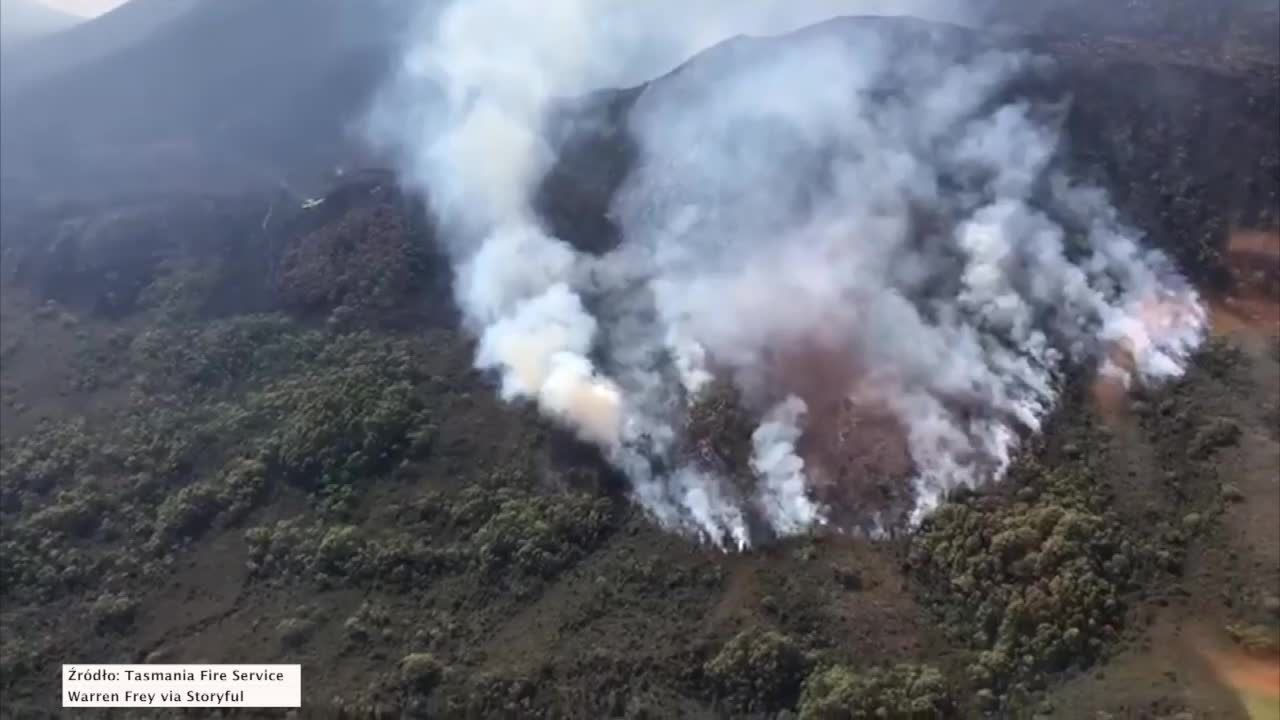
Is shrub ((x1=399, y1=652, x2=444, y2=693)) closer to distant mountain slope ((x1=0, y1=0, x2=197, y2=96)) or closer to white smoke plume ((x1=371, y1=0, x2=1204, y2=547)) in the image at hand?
white smoke plume ((x1=371, y1=0, x2=1204, y2=547))

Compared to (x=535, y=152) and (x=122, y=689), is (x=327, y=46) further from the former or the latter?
(x=122, y=689)

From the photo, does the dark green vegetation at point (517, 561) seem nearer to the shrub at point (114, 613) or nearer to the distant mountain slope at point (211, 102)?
the shrub at point (114, 613)

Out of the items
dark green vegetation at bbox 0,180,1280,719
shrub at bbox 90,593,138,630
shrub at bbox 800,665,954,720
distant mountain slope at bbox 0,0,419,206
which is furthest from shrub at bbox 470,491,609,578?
distant mountain slope at bbox 0,0,419,206

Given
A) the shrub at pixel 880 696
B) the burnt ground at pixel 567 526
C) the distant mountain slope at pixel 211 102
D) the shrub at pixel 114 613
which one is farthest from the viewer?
the distant mountain slope at pixel 211 102

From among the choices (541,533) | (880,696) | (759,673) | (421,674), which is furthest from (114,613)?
(880,696)

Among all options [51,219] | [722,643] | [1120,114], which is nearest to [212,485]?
[722,643]

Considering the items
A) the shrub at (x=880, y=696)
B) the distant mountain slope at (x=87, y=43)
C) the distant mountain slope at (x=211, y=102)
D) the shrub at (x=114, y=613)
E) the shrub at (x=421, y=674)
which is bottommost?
the shrub at (x=880, y=696)

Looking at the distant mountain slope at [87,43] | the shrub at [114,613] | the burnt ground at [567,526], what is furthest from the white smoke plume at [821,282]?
the distant mountain slope at [87,43]
